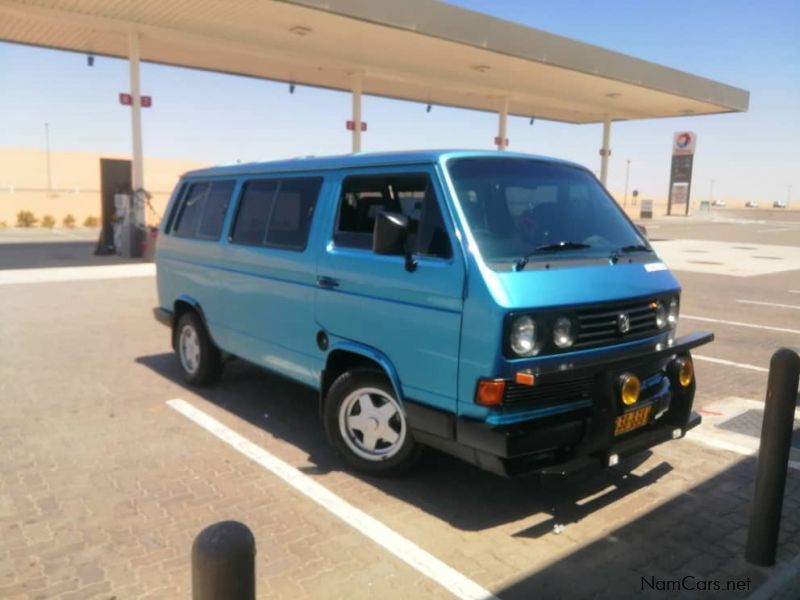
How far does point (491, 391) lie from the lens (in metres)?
3.34

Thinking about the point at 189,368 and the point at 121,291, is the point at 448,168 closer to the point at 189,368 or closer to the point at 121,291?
the point at 189,368

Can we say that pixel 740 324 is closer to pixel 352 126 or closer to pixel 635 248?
pixel 635 248

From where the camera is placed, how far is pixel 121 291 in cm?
1202

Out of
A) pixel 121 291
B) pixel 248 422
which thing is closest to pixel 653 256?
pixel 248 422

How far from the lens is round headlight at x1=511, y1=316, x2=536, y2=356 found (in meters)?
3.35

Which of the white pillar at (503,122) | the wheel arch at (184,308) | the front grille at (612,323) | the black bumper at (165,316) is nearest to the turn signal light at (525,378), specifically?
the front grille at (612,323)

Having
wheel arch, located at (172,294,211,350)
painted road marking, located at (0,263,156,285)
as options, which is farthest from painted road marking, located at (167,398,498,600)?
painted road marking, located at (0,263,156,285)

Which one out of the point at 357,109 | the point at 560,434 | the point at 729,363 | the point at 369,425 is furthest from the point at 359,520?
the point at 357,109

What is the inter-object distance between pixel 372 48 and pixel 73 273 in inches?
375

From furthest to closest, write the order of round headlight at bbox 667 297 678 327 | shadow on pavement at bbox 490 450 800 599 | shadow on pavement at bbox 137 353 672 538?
round headlight at bbox 667 297 678 327 < shadow on pavement at bbox 137 353 672 538 < shadow on pavement at bbox 490 450 800 599

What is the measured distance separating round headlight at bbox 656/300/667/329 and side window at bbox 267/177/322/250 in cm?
246

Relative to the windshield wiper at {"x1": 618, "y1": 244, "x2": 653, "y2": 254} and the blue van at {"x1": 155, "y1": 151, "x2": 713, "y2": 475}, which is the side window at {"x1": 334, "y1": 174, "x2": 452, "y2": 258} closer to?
the blue van at {"x1": 155, "y1": 151, "x2": 713, "y2": 475}

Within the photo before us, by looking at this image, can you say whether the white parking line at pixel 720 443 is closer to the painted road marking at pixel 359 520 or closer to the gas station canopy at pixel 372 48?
the painted road marking at pixel 359 520

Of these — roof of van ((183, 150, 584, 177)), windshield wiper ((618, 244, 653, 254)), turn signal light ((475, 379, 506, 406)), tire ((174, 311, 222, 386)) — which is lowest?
tire ((174, 311, 222, 386))
